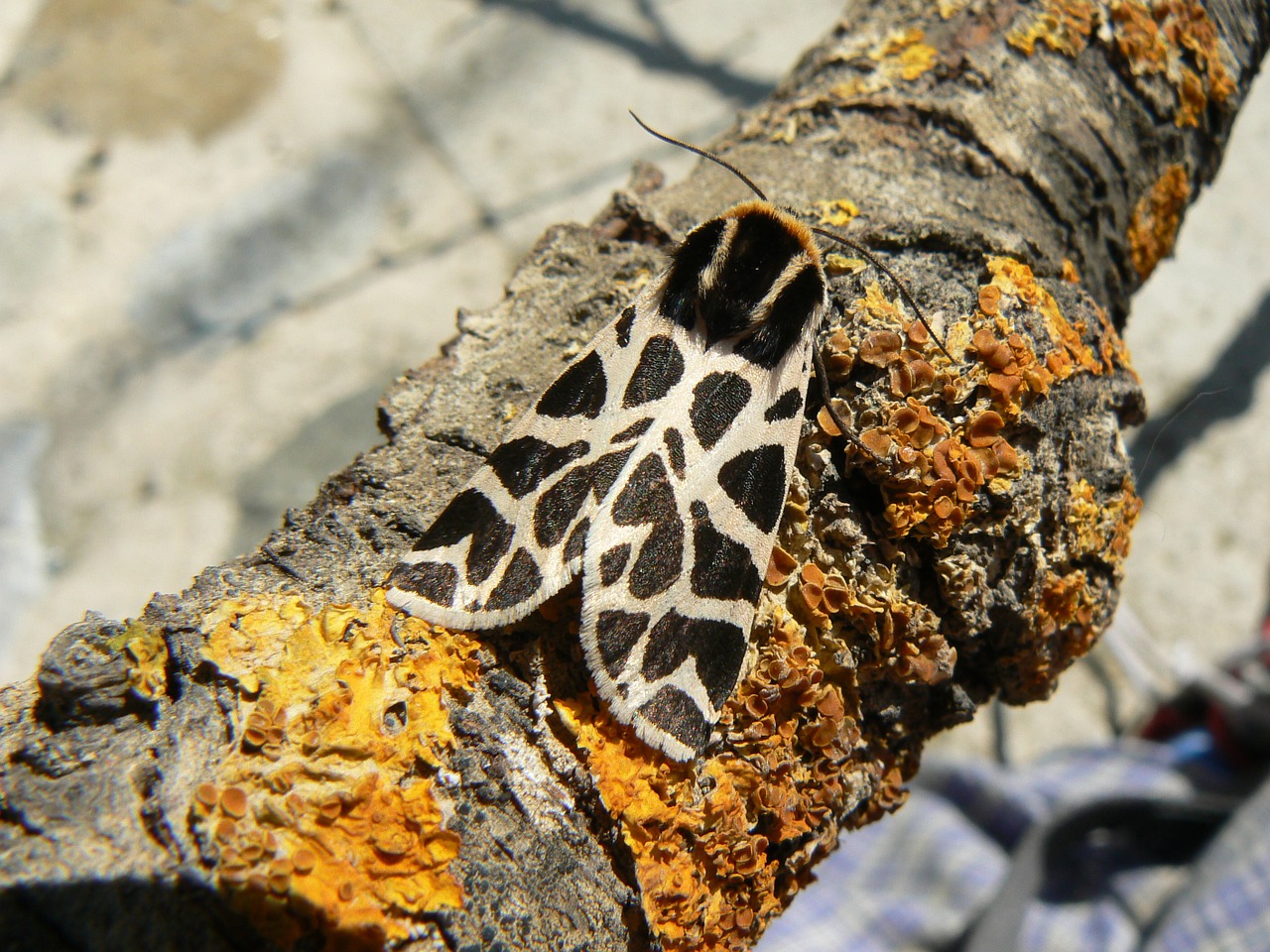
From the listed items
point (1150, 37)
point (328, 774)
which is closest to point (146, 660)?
point (328, 774)

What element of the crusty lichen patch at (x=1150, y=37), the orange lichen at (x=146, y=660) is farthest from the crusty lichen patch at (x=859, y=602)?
the crusty lichen patch at (x=1150, y=37)

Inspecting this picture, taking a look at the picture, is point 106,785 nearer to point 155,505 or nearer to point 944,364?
point 944,364

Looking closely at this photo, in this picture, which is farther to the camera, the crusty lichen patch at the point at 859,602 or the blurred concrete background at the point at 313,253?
the blurred concrete background at the point at 313,253

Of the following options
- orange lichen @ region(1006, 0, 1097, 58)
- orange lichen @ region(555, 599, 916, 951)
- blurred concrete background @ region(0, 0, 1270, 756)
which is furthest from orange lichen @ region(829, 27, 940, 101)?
blurred concrete background @ region(0, 0, 1270, 756)

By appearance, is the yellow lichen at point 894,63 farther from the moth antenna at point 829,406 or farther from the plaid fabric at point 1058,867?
the plaid fabric at point 1058,867

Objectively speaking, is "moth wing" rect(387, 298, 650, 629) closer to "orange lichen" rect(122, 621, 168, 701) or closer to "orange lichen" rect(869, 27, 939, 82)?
"orange lichen" rect(122, 621, 168, 701)

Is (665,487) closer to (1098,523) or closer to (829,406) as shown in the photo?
(829,406)
